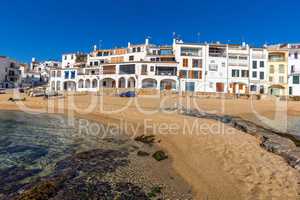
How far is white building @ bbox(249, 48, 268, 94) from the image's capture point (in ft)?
178

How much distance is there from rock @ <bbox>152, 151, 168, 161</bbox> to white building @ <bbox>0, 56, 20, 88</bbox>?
8406 cm

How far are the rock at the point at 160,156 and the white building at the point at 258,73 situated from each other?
164 feet

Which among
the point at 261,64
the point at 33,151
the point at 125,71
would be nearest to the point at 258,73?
the point at 261,64

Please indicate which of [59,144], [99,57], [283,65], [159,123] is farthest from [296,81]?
[59,144]

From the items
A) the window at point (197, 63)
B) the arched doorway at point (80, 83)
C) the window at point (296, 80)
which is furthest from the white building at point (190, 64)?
the arched doorway at point (80, 83)

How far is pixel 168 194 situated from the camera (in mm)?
6781

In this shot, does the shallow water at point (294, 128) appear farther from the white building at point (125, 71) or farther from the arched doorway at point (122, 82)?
the arched doorway at point (122, 82)

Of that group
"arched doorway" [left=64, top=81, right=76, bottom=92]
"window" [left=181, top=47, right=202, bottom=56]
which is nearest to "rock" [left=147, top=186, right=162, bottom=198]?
"window" [left=181, top=47, right=202, bottom=56]

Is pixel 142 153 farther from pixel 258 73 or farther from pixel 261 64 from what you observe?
pixel 261 64

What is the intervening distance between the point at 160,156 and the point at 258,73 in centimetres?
5207

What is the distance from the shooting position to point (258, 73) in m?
54.4

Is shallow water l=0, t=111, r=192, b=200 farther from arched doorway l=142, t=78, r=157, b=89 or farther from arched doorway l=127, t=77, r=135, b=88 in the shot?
arched doorway l=127, t=77, r=135, b=88

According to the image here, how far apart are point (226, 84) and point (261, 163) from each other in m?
47.4

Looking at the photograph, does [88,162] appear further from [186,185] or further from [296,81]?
[296,81]
